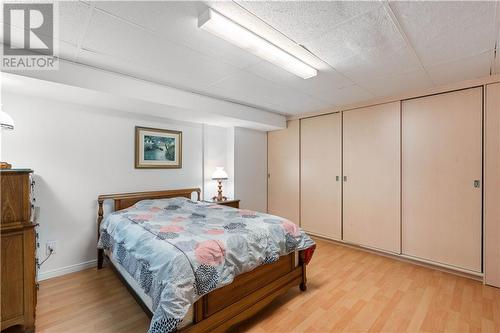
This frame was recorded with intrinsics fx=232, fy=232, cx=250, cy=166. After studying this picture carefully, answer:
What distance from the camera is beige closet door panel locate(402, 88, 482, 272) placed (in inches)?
104

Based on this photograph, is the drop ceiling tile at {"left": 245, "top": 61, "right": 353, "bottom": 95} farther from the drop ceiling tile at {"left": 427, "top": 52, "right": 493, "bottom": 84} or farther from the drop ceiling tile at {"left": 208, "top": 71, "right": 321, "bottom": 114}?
the drop ceiling tile at {"left": 427, "top": 52, "right": 493, "bottom": 84}

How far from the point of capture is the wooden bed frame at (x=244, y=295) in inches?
63.4

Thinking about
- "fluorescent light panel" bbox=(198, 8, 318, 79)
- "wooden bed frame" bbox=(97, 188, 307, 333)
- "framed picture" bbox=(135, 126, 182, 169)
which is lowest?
"wooden bed frame" bbox=(97, 188, 307, 333)

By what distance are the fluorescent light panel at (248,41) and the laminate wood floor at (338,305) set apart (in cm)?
226

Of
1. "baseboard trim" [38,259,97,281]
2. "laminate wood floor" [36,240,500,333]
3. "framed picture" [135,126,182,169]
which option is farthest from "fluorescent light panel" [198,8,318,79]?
"baseboard trim" [38,259,97,281]

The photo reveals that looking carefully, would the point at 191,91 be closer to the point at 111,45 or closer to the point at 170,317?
the point at 111,45

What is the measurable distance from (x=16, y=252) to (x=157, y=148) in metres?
2.07

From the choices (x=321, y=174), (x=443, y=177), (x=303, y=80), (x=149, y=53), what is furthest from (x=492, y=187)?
(x=149, y=53)

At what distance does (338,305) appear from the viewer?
2162 mm

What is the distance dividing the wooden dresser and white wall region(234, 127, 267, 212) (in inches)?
117

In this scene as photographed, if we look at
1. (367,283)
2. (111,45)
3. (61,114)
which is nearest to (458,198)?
(367,283)

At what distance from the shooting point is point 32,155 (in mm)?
2531

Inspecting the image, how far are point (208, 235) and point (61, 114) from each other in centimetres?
233

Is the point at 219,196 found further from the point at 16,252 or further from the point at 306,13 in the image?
the point at 306,13
